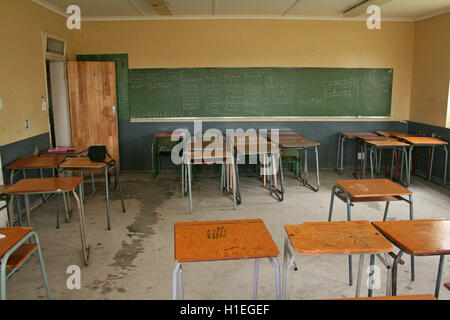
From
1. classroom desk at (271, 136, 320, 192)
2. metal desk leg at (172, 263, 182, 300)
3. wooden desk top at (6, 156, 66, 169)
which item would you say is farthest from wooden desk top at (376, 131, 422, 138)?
metal desk leg at (172, 263, 182, 300)

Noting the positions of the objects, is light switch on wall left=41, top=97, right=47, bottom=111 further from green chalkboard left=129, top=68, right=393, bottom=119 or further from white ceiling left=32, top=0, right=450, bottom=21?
green chalkboard left=129, top=68, right=393, bottom=119

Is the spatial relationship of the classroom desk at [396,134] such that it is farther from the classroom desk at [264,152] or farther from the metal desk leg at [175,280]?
the metal desk leg at [175,280]

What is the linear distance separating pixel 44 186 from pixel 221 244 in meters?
1.80

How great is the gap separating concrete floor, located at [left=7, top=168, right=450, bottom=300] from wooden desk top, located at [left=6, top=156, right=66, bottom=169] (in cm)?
70

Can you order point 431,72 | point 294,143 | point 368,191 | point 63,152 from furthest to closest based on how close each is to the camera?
1. point 431,72
2. point 294,143
3. point 63,152
4. point 368,191

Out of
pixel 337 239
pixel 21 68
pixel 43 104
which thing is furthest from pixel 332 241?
pixel 43 104

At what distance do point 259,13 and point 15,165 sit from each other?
449 centimetres

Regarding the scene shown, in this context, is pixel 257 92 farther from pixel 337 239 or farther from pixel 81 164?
pixel 337 239

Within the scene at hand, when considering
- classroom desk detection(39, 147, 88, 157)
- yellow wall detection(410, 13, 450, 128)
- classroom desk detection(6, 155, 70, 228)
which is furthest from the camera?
yellow wall detection(410, 13, 450, 128)

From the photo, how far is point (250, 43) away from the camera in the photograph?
6.53m

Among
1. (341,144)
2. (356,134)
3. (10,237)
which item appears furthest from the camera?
(341,144)

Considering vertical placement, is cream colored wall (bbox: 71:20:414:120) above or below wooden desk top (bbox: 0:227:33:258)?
above

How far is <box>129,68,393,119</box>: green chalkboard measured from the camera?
659 cm

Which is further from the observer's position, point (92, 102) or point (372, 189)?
point (92, 102)
